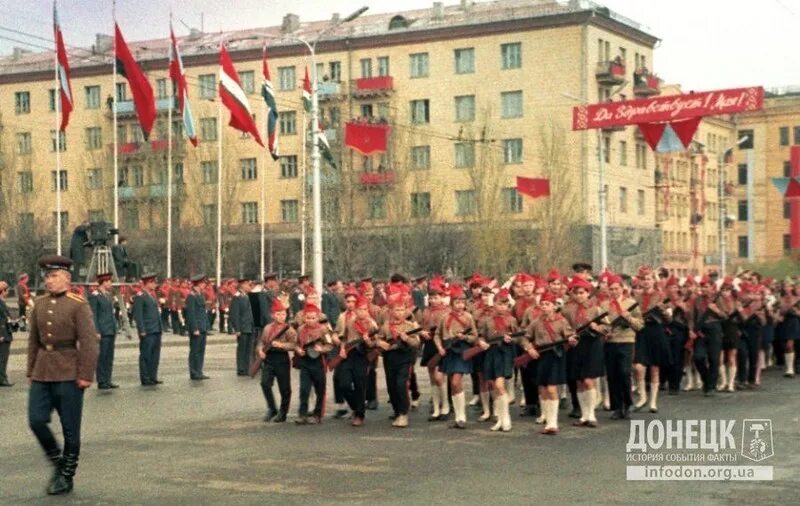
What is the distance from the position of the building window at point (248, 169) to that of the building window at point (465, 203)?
13.0 meters

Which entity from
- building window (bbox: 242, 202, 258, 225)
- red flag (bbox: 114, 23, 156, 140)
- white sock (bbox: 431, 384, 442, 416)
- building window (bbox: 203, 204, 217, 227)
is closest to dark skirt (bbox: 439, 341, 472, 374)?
white sock (bbox: 431, 384, 442, 416)

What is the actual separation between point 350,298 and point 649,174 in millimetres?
61314

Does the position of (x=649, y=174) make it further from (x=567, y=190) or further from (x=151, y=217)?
(x=151, y=217)

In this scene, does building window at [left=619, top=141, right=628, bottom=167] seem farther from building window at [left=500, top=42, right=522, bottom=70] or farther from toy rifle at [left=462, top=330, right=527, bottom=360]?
toy rifle at [left=462, top=330, right=527, bottom=360]

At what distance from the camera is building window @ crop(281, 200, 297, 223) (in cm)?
7438

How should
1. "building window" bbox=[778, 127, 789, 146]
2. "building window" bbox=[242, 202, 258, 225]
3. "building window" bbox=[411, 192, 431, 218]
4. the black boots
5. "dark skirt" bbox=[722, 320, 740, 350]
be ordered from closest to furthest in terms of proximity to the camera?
the black boots < "dark skirt" bbox=[722, 320, 740, 350] < "building window" bbox=[411, 192, 431, 218] < "building window" bbox=[242, 202, 258, 225] < "building window" bbox=[778, 127, 789, 146]

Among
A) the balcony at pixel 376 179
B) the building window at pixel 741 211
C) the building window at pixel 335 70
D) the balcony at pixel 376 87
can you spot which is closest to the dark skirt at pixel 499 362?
the balcony at pixel 376 179

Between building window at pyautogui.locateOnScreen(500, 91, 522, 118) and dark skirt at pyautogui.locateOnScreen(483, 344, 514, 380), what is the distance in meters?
53.5

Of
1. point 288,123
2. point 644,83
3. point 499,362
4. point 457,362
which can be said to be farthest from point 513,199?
point 499,362

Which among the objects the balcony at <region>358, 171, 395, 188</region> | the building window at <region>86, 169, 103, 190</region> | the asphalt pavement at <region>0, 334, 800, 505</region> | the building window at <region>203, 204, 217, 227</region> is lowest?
the asphalt pavement at <region>0, 334, 800, 505</region>

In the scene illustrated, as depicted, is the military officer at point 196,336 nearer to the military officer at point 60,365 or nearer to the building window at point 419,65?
the military officer at point 60,365

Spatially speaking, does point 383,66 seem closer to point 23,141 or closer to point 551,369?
point 23,141

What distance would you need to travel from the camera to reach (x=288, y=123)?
7388 centimetres

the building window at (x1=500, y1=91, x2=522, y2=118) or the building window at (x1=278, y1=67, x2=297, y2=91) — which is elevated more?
the building window at (x1=278, y1=67, x2=297, y2=91)
